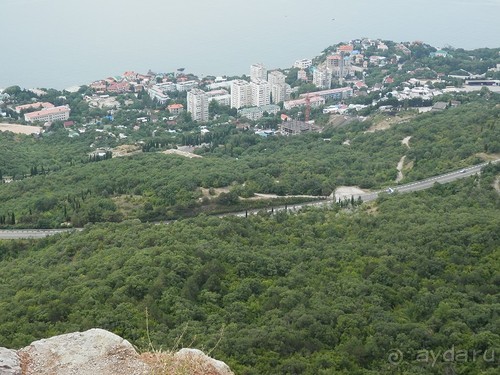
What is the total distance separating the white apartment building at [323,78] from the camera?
1011 inches

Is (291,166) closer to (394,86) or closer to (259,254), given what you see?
(259,254)

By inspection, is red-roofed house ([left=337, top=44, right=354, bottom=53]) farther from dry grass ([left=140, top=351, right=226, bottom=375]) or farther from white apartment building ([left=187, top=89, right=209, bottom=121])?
dry grass ([left=140, top=351, right=226, bottom=375])

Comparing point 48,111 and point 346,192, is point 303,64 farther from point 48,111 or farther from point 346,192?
point 346,192

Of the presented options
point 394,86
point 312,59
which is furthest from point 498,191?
point 312,59

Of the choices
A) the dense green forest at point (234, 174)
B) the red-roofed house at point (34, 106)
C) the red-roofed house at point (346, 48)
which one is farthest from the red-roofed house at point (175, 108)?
the red-roofed house at point (346, 48)

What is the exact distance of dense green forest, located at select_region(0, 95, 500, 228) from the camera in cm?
1023

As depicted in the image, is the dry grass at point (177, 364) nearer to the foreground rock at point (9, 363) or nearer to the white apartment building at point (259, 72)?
the foreground rock at point (9, 363)

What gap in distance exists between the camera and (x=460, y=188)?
974 centimetres

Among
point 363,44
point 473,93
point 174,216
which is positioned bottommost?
point 174,216

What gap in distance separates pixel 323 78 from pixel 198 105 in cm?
624

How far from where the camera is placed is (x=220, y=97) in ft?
79.4

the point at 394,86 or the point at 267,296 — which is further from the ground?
the point at 394,86

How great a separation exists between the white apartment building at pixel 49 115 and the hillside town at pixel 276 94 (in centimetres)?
3

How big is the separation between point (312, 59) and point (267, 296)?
2475 centimetres
